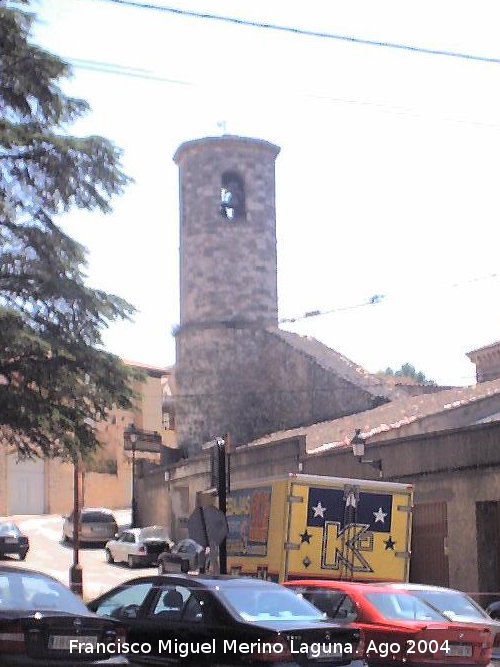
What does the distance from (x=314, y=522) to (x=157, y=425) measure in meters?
45.4

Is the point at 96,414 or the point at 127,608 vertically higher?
the point at 96,414

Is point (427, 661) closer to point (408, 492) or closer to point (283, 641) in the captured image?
point (283, 641)

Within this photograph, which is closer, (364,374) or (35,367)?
(35,367)

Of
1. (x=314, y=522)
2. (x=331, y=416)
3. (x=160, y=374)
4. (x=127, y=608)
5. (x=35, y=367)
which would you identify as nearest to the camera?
(x=127, y=608)

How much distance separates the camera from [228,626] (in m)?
10.2

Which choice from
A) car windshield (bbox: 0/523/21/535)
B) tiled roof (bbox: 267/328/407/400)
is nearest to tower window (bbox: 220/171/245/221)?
tiled roof (bbox: 267/328/407/400)

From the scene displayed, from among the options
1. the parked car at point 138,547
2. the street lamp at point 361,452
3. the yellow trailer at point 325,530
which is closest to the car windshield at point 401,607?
the yellow trailer at point 325,530

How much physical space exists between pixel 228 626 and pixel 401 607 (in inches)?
121

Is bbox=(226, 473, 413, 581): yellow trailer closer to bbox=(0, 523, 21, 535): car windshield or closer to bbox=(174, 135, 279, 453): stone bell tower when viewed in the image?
bbox=(0, 523, 21, 535): car windshield

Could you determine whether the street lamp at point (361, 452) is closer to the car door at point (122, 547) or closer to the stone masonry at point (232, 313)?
the car door at point (122, 547)

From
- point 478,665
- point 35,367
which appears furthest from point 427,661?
point 35,367

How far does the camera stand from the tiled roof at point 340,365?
43406 mm

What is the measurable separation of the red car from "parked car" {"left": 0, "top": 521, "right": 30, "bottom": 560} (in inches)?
880

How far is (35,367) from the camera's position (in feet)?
65.5
